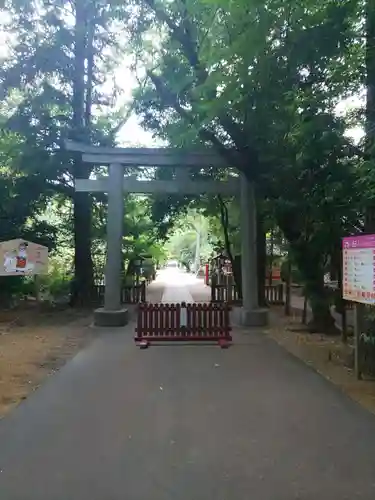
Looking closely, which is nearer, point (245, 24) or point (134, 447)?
point (134, 447)

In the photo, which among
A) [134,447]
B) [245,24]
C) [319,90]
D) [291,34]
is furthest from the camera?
[319,90]

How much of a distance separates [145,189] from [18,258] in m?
→ 5.07

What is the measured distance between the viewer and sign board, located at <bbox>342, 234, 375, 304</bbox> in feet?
23.3

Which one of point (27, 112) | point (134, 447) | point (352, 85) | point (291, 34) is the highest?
point (27, 112)

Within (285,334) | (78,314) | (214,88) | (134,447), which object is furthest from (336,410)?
(78,314)

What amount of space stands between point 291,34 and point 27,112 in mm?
11771

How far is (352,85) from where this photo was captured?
27.9 feet

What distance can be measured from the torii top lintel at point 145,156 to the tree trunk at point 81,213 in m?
3.78

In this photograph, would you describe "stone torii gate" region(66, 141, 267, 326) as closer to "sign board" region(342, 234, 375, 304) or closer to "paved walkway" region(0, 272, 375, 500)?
"paved walkway" region(0, 272, 375, 500)

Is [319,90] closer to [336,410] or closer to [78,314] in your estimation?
[336,410]

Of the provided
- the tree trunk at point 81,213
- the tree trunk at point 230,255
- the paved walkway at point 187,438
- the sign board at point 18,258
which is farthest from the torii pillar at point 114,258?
the tree trunk at point 230,255

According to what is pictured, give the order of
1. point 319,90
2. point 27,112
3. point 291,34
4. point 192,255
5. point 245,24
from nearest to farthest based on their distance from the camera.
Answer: point 245,24
point 291,34
point 319,90
point 27,112
point 192,255

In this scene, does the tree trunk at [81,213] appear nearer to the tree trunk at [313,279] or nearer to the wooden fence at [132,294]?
the wooden fence at [132,294]

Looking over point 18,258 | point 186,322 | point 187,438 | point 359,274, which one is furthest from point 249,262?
point 187,438
